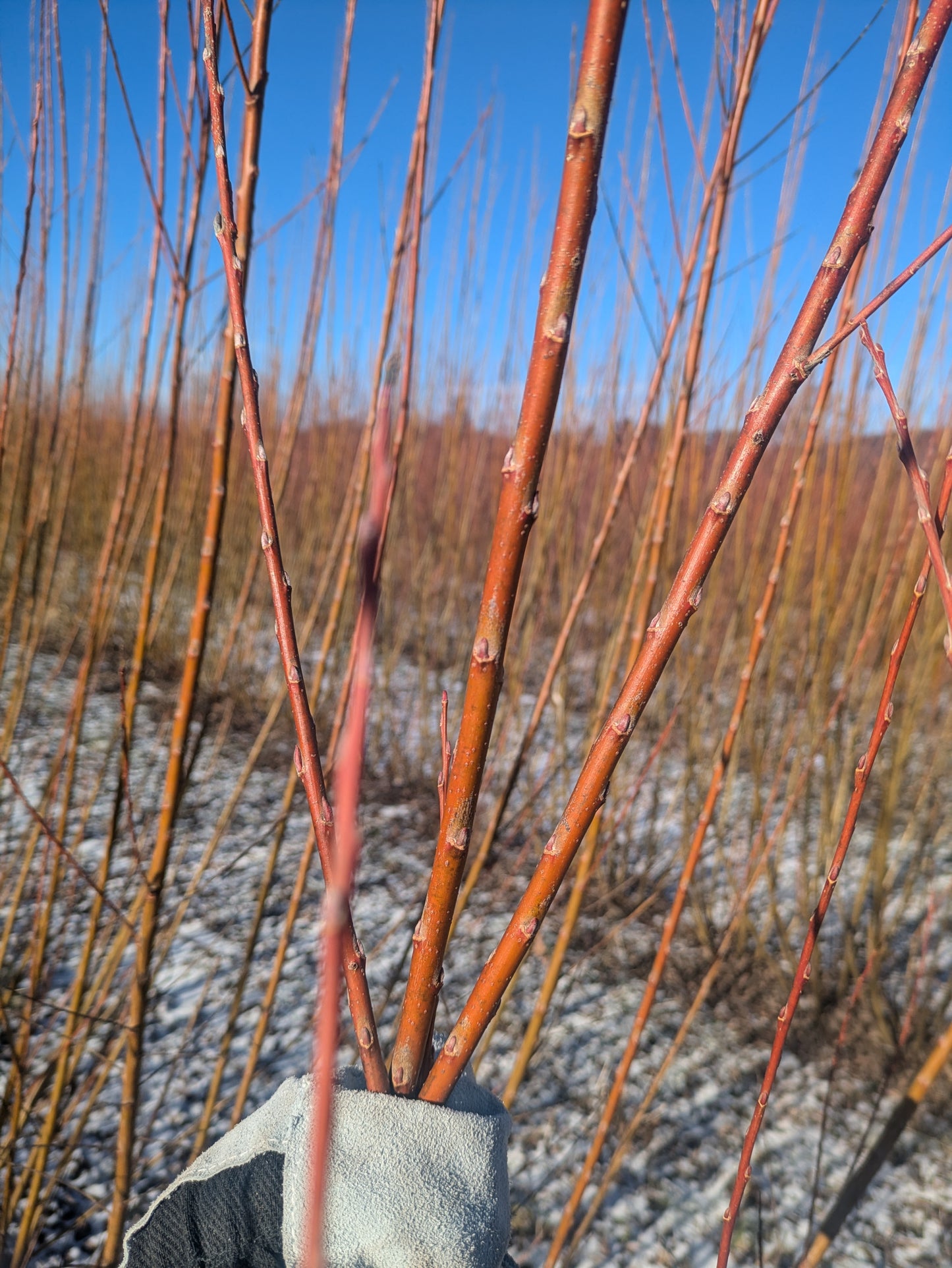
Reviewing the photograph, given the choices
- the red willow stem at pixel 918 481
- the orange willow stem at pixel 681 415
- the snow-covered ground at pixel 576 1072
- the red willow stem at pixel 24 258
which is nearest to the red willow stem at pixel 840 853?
the red willow stem at pixel 918 481

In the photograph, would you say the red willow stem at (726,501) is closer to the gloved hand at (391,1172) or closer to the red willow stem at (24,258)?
the gloved hand at (391,1172)

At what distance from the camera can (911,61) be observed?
0.81 ft

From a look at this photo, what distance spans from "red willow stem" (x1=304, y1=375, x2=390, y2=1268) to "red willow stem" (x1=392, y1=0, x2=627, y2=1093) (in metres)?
0.07

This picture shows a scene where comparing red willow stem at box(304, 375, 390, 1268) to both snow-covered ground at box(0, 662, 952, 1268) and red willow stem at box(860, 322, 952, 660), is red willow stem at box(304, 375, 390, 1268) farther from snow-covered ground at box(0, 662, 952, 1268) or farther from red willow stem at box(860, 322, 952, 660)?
snow-covered ground at box(0, 662, 952, 1268)

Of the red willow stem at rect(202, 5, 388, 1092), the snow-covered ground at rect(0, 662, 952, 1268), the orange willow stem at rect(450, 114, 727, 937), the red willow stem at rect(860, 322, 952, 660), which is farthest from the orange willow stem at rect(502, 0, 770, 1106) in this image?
the red willow stem at rect(202, 5, 388, 1092)

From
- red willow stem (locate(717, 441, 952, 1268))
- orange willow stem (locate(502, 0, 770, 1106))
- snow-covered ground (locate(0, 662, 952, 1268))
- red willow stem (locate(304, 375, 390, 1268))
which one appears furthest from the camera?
snow-covered ground (locate(0, 662, 952, 1268))

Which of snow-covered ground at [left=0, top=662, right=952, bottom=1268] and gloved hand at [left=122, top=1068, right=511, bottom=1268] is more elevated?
gloved hand at [left=122, top=1068, right=511, bottom=1268]

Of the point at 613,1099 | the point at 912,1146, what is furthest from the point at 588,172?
the point at 912,1146

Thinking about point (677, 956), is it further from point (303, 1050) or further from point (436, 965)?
point (436, 965)

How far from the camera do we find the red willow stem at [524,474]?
0.22 meters

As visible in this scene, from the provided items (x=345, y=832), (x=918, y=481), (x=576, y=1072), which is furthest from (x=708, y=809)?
(x=576, y=1072)

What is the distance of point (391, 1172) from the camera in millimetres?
301

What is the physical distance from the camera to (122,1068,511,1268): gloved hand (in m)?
0.30

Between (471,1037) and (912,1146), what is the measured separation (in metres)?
1.42
